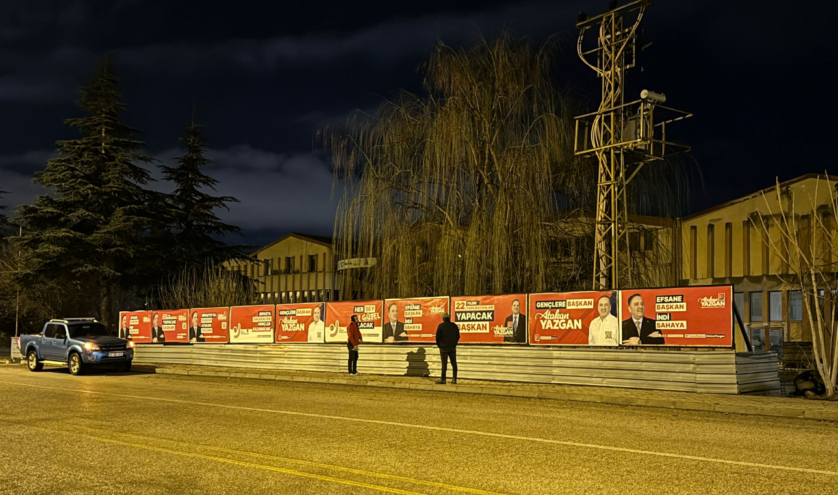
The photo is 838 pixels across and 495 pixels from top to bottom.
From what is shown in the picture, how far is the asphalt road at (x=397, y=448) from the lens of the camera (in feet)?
24.7

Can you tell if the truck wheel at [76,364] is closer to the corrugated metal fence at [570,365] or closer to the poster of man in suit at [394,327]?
the corrugated metal fence at [570,365]

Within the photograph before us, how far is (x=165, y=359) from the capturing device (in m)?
30.6

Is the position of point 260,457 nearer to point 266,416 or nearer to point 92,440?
point 92,440

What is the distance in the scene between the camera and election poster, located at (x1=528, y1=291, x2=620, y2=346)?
1850 cm

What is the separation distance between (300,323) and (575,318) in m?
10.3

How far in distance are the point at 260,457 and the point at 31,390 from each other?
12.5m

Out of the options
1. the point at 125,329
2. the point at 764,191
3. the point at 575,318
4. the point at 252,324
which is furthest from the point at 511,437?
the point at 764,191

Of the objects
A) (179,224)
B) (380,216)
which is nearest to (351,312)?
(380,216)

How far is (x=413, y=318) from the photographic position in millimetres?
22312

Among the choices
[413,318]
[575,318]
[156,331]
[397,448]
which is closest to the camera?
[397,448]

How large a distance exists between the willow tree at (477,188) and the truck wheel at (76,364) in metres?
9.69

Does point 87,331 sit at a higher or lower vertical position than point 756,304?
lower

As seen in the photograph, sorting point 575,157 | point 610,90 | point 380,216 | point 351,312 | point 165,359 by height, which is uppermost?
point 610,90

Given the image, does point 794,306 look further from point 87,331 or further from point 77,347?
point 77,347
